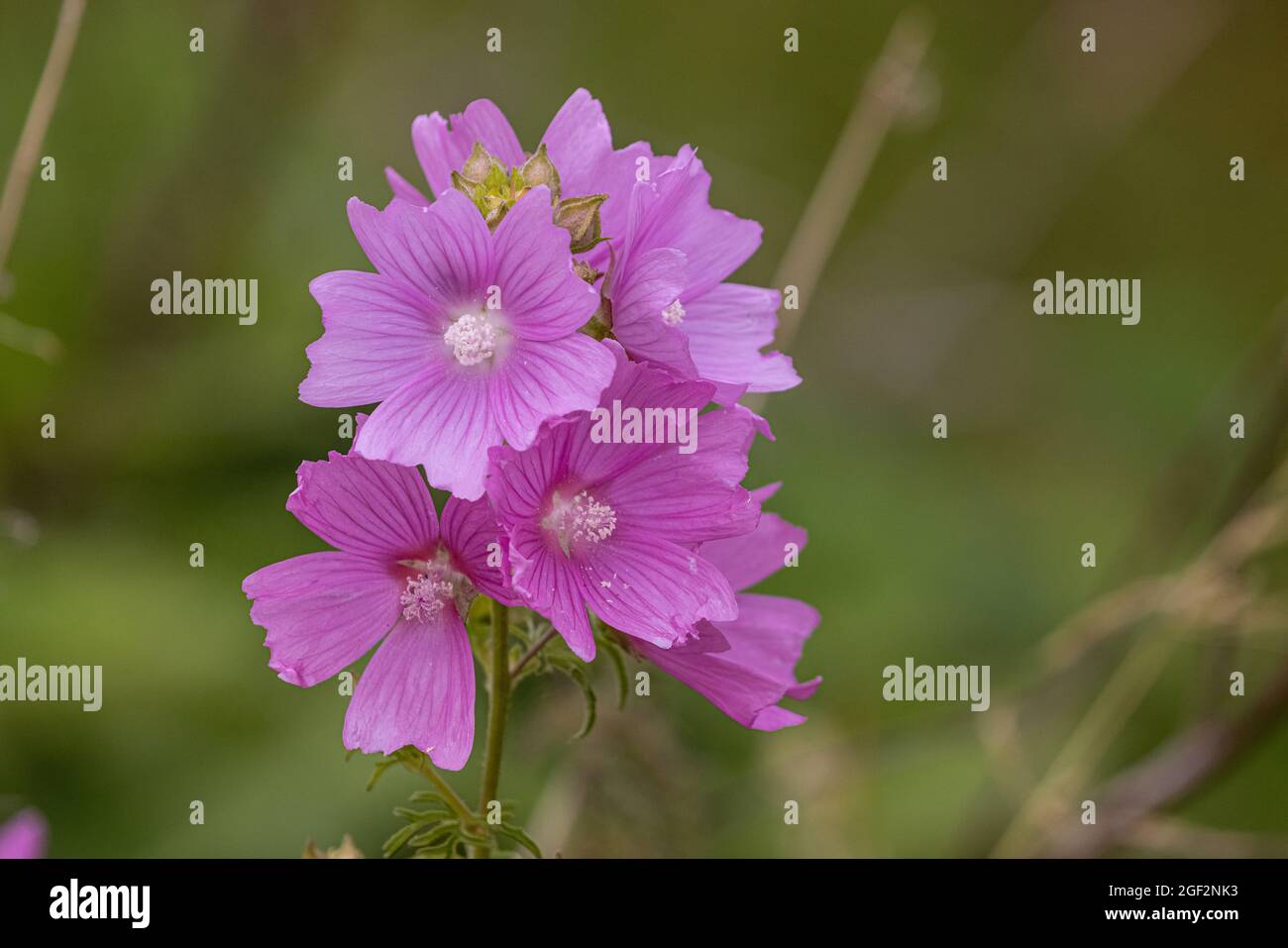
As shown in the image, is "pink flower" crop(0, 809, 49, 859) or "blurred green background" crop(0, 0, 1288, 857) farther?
"blurred green background" crop(0, 0, 1288, 857)

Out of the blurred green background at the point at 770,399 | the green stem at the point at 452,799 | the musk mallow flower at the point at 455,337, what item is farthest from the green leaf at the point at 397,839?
the blurred green background at the point at 770,399

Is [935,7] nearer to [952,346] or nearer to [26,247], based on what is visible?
[952,346]

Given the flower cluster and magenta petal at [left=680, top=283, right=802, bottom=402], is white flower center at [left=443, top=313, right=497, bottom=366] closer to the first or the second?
the flower cluster

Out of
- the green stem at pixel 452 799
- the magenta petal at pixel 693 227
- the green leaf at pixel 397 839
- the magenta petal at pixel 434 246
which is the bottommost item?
the green leaf at pixel 397 839

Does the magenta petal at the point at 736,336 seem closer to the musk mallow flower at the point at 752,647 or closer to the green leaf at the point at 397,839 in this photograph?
the musk mallow flower at the point at 752,647

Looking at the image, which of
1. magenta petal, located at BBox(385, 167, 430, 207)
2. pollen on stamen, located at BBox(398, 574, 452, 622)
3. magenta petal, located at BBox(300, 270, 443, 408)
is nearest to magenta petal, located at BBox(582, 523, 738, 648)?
pollen on stamen, located at BBox(398, 574, 452, 622)

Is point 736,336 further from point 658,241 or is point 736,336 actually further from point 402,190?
point 402,190
